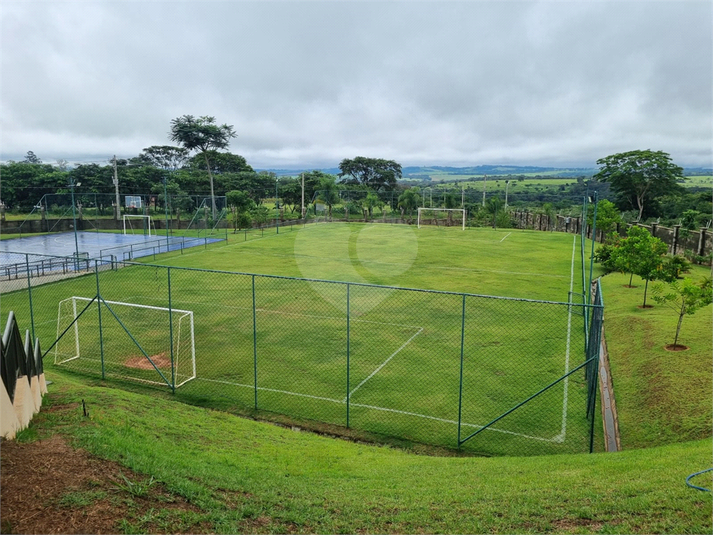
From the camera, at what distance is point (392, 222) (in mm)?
62312

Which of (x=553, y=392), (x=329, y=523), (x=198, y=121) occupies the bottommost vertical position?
(x=553, y=392)

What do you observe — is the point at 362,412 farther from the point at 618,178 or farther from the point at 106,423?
the point at 618,178

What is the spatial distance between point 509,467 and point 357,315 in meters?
11.2

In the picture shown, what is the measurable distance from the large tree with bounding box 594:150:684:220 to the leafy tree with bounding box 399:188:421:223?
21401mm

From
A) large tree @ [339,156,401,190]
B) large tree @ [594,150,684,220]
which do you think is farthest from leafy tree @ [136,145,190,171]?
large tree @ [594,150,684,220]

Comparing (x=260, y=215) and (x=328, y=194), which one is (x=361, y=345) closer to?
(x=260, y=215)

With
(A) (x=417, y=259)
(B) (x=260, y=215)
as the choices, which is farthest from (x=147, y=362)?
(B) (x=260, y=215)

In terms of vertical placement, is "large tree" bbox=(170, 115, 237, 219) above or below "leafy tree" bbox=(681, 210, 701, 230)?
above

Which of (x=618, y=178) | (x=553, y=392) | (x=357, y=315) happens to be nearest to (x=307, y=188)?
(x=618, y=178)

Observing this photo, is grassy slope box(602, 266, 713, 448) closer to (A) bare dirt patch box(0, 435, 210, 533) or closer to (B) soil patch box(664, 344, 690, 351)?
(B) soil patch box(664, 344, 690, 351)

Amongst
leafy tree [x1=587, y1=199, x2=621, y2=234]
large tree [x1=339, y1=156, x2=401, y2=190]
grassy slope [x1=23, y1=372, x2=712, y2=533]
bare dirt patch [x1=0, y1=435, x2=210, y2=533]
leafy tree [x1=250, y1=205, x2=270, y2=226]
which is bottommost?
grassy slope [x1=23, y1=372, x2=712, y2=533]

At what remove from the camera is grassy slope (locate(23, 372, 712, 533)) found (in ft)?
17.8

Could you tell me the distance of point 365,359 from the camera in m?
14.0

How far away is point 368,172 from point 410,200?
109ft
